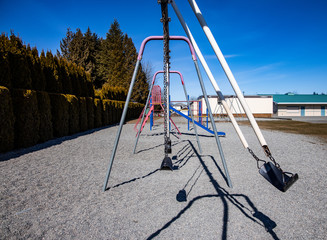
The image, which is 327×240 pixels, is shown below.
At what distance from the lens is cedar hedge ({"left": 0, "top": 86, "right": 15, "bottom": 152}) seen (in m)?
5.38

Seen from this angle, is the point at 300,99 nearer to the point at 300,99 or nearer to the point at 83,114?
the point at 300,99

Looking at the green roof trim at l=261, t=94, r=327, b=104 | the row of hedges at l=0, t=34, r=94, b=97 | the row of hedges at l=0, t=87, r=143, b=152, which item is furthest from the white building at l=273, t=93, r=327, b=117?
the row of hedges at l=0, t=34, r=94, b=97

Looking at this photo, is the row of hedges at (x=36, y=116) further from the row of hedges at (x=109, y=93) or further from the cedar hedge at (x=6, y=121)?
the row of hedges at (x=109, y=93)

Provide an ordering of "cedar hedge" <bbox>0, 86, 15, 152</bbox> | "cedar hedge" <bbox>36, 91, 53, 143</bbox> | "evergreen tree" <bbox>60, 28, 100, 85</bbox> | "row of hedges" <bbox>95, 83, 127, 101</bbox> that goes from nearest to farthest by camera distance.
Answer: "cedar hedge" <bbox>0, 86, 15, 152</bbox> → "cedar hedge" <bbox>36, 91, 53, 143</bbox> → "row of hedges" <bbox>95, 83, 127, 101</bbox> → "evergreen tree" <bbox>60, 28, 100, 85</bbox>

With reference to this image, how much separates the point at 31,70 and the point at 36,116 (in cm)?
177

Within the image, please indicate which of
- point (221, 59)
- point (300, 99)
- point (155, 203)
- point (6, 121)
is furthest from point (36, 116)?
point (300, 99)

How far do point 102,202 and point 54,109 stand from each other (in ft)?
22.9


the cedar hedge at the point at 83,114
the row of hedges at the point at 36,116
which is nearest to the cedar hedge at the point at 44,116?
the row of hedges at the point at 36,116

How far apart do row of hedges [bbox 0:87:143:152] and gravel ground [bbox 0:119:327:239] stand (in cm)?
163

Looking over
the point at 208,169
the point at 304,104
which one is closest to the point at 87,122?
the point at 208,169

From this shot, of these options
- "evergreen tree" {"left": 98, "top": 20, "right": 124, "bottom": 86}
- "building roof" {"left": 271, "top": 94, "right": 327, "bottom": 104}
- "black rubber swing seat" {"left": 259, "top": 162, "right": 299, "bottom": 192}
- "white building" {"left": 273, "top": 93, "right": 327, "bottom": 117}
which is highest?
"evergreen tree" {"left": 98, "top": 20, "right": 124, "bottom": 86}

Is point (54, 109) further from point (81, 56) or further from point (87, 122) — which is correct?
point (81, 56)

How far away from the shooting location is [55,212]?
2338 millimetres

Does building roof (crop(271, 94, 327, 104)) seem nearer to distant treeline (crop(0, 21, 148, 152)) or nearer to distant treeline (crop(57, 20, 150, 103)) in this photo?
distant treeline (crop(57, 20, 150, 103))
